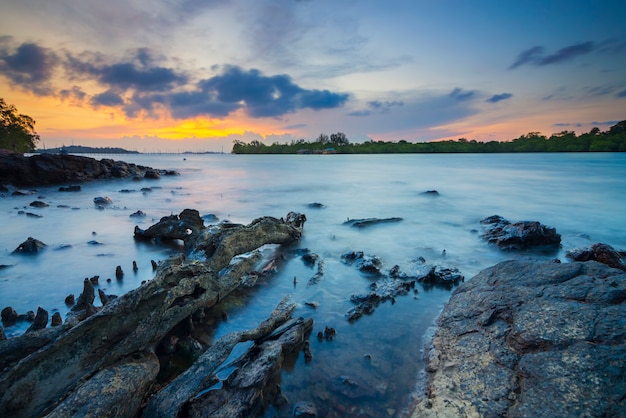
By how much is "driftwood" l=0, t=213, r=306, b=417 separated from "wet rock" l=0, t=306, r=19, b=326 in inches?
75.4

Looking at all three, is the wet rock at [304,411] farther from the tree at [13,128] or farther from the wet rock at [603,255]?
the tree at [13,128]

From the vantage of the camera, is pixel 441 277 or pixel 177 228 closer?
pixel 441 277

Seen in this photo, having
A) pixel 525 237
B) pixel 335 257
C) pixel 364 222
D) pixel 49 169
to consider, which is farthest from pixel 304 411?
pixel 49 169

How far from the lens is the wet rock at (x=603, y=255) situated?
561 cm

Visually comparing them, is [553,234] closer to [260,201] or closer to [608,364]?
[608,364]

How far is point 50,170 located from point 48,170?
6.3 inches

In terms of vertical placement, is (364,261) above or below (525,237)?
below

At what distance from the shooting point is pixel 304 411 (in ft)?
10.1

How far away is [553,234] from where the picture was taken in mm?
8625

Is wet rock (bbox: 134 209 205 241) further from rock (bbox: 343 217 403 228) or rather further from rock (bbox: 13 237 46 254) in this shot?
rock (bbox: 343 217 403 228)

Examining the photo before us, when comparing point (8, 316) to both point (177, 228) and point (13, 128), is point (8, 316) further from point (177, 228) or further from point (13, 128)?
point (13, 128)

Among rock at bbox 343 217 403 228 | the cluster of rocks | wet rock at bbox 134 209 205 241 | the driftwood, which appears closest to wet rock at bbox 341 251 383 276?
A: the driftwood

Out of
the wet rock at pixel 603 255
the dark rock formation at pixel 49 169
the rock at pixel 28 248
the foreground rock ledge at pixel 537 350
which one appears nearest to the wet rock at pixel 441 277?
the foreground rock ledge at pixel 537 350

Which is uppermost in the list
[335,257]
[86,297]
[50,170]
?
[50,170]
